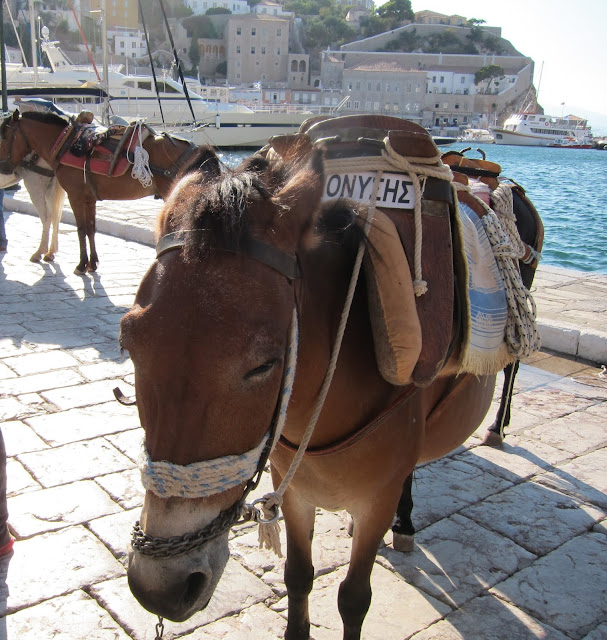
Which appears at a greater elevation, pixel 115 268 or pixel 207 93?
pixel 207 93

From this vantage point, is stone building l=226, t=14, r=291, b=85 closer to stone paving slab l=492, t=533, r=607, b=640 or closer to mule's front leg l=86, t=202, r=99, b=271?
mule's front leg l=86, t=202, r=99, b=271

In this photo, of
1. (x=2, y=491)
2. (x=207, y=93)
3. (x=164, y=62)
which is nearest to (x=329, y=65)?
(x=164, y=62)

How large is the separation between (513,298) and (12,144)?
289 inches

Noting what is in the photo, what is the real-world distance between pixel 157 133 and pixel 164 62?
82.1 m

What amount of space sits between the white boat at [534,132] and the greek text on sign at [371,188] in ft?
283

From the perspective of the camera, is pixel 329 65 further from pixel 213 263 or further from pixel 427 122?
pixel 213 263

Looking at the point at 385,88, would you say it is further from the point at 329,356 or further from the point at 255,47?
the point at 329,356

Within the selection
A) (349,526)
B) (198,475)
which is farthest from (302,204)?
(349,526)

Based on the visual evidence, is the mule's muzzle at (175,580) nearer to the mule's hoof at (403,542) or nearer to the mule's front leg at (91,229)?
the mule's hoof at (403,542)

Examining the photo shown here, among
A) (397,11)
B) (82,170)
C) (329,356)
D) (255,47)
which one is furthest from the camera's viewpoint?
(397,11)

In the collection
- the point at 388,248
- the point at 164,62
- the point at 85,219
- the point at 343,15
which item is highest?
the point at 343,15

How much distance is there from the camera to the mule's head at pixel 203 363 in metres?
1.26

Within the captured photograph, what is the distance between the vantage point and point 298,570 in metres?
2.23

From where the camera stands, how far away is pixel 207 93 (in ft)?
165
